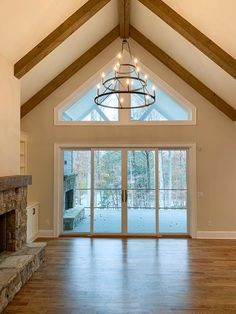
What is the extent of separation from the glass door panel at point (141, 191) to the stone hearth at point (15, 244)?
273 cm

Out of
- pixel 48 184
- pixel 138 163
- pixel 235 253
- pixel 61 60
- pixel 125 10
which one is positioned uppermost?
pixel 125 10

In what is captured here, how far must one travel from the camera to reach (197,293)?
3811 mm

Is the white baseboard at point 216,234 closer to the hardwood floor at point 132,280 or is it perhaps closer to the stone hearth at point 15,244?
the hardwood floor at point 132,280

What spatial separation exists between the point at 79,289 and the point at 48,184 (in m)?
3.51

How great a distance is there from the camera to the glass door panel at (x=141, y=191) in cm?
705

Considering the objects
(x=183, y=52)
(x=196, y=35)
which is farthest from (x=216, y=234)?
(x=196, y=35)

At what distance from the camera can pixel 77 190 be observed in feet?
23.5

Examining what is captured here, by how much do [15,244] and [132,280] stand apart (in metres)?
2.05

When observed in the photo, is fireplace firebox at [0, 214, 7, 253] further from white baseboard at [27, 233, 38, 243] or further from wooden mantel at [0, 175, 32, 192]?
white baseboard at [27, 233, 38, 243]

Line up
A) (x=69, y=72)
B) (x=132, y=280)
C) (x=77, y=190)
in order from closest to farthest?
(x=132, y=280) → (x=69, y=72) → (x=77, y=190)

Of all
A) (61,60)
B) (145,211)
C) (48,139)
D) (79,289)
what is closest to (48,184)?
(48,139)

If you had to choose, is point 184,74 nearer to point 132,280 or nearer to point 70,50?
point 70,50

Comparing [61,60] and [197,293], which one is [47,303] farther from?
[61,60]

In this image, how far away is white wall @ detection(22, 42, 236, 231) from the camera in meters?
6.89
